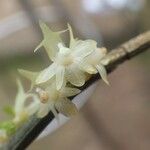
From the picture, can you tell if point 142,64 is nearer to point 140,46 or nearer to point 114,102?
point 114,102

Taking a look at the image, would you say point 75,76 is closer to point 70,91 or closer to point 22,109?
point 70,91

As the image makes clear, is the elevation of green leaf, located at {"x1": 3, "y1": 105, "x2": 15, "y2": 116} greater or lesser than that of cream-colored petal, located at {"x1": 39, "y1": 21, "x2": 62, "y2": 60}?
lesser

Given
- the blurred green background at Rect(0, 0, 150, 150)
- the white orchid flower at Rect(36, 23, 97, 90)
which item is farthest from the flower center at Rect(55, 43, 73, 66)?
the blurred green background at Rect(0, 0, 150, 150)

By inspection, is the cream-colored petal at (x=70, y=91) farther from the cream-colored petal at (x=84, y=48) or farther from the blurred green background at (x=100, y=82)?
the blurred green background at (x=100, y=82)

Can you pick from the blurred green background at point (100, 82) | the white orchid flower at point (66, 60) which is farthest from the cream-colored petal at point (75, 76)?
the blurred green background at point (100, 82)

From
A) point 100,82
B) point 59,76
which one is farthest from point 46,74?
point 100,82

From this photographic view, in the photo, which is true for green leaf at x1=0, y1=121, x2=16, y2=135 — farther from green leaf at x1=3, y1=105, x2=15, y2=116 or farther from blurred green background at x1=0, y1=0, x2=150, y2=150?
blurred green background at x1=0, y1=0, x2=150, y2=150
